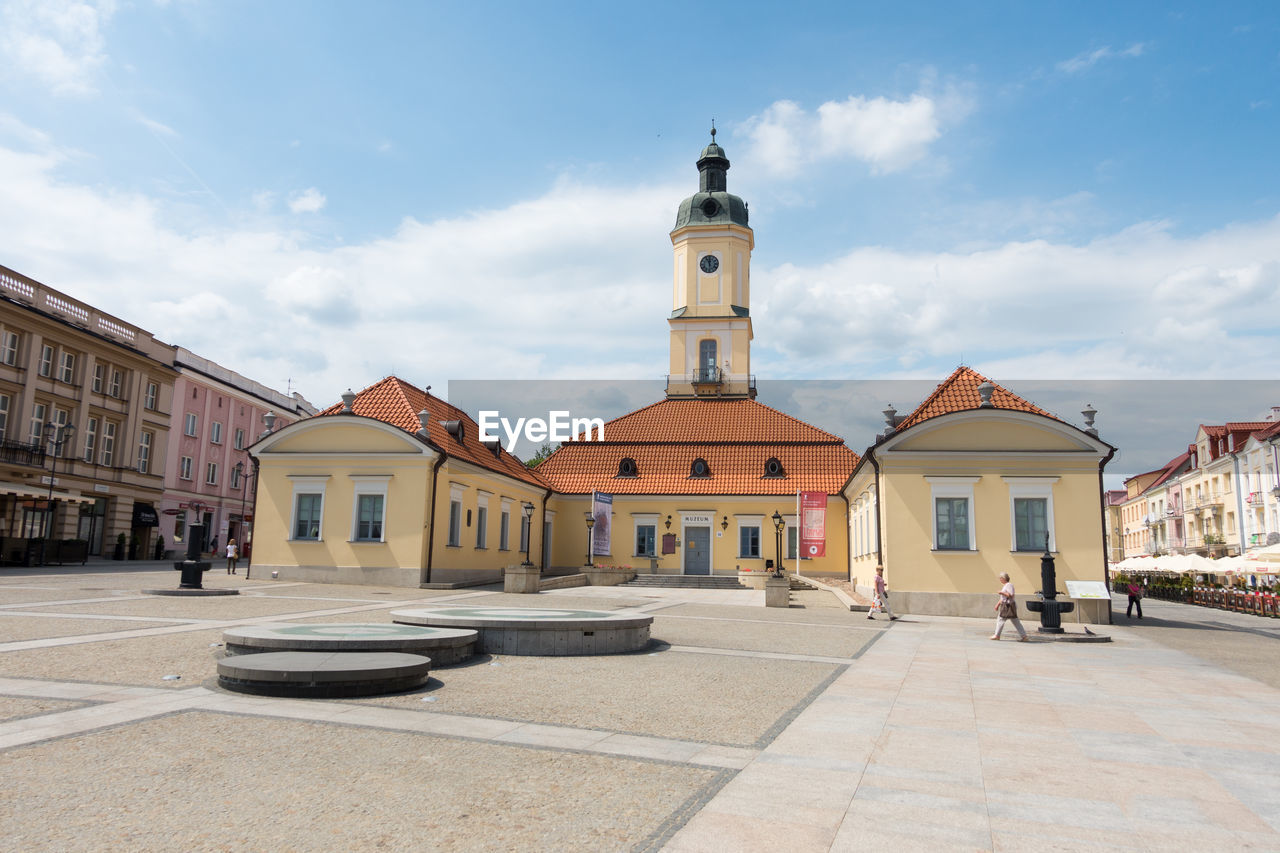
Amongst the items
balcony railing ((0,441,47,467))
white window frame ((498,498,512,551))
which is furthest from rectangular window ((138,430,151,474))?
white window frame ((498,498,512,551))

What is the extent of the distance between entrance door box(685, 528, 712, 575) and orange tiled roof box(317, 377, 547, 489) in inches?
355

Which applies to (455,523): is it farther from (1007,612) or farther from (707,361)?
(707,361)

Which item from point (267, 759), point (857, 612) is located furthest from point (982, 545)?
point (267, 759)

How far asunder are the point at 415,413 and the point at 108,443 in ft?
73.7

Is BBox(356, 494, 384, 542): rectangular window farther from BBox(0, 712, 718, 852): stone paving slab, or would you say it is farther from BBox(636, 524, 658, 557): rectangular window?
BBox(0, 712, 718, 852): stone paving slab

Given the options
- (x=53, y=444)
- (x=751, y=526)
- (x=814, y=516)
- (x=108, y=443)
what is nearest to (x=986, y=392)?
(x=814, y=516)

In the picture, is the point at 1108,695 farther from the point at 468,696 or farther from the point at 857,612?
the point at 857,612

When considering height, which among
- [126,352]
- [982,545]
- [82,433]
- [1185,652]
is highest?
[126,352]

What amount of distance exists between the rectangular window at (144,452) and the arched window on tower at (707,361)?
1216 inches

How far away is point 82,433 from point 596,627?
3705 cm

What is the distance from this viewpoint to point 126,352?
41.8 m

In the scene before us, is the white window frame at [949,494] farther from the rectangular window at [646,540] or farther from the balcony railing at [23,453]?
the balcony railing at [23,453]

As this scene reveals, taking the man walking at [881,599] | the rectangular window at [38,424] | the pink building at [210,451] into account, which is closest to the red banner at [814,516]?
the man walking at [881,599]

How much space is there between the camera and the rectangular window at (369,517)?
2753cm
